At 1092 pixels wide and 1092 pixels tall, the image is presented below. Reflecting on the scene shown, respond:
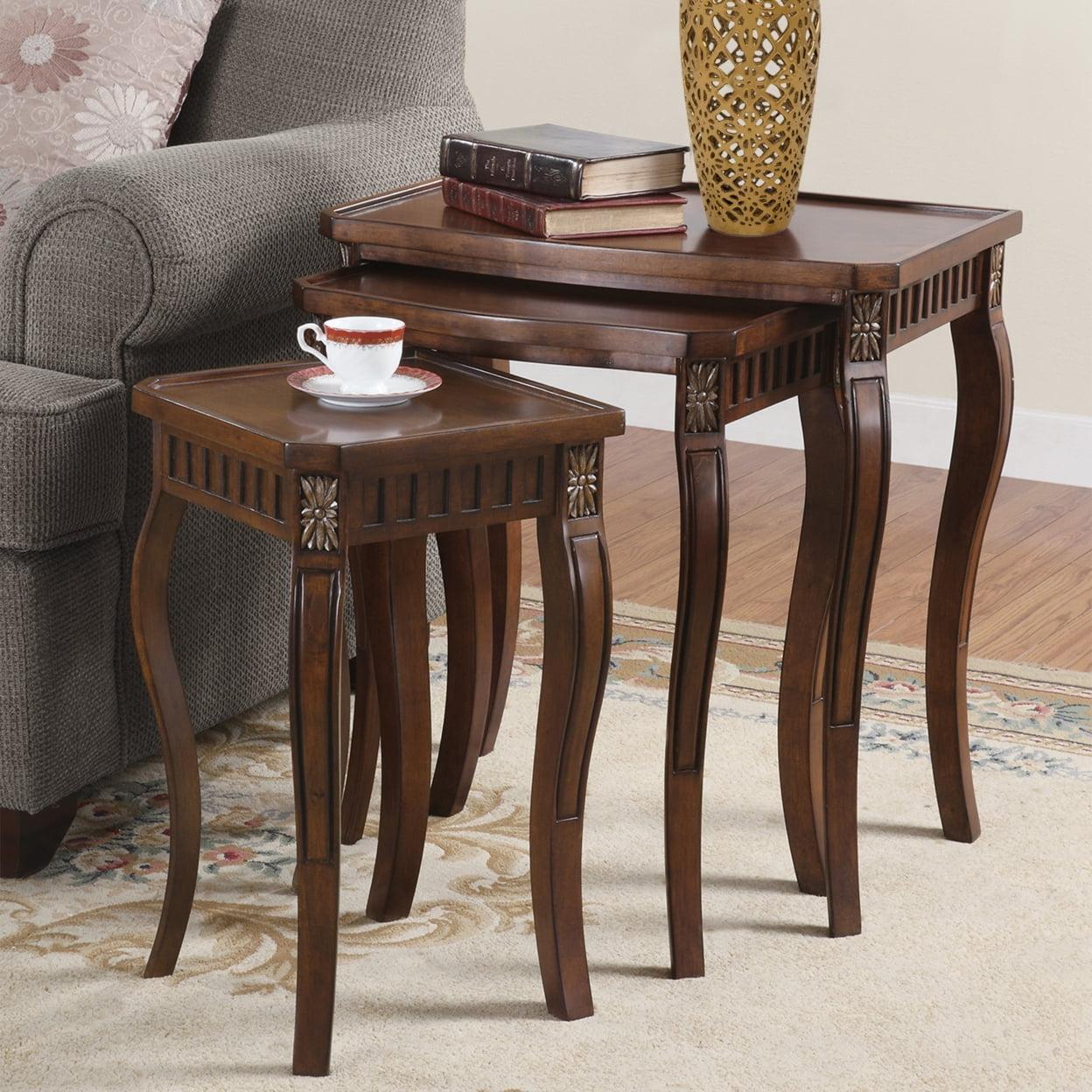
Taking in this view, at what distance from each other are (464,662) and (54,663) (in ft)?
1.37

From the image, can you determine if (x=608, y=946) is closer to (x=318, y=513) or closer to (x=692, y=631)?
(x=692, y=631)

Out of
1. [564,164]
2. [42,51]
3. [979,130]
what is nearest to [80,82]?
[42,51]

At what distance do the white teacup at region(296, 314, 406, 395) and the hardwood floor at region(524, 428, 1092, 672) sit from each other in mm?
1223

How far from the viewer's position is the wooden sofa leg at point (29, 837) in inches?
64.4

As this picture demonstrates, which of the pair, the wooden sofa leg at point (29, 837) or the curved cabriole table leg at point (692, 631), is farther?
the wooden sofa leg at point (29, 837)

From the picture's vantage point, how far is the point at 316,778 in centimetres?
129

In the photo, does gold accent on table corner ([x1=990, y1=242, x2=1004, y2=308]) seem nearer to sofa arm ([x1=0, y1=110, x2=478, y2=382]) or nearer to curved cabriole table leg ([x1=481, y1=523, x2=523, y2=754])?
curved cabriole table leg ([x1=481, y1=523, x2=523, y2=754])

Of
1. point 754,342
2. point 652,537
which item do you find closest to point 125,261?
point 754,342

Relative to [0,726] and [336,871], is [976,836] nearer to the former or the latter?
[336,871]

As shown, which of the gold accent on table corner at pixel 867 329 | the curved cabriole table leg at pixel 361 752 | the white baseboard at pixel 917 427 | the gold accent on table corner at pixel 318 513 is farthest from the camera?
the white baseboard at pixel 917 427

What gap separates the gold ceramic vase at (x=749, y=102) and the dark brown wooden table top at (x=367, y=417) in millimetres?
287

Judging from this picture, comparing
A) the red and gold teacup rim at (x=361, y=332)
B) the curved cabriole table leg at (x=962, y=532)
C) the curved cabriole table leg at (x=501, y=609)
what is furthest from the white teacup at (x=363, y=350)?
the curved cabriole table leg at (x=962, y=532)

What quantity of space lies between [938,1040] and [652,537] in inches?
58.9

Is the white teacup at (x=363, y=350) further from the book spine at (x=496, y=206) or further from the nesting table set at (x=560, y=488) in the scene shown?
the book spine at (x=496, y=206)
